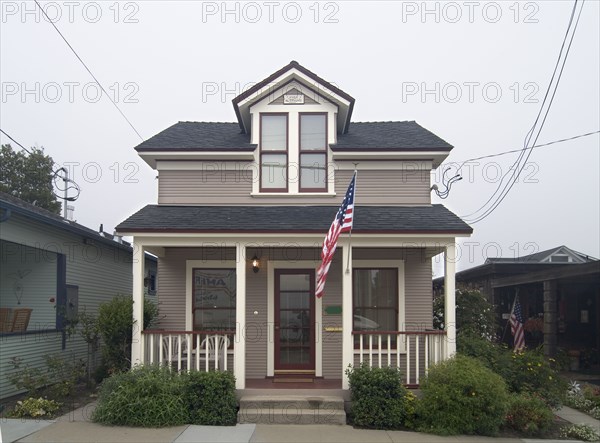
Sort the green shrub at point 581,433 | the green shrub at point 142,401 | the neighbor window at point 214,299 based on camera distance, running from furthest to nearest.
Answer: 1. the neighbor window at point 214,299
2. the green shrub at point 142,401
3. the green shrub at point 581,433

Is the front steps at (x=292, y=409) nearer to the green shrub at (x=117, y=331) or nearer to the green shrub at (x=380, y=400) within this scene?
the green shrub at (x=380, y=400)

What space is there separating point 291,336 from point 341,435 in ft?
10.7

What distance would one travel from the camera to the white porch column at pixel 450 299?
10148mm

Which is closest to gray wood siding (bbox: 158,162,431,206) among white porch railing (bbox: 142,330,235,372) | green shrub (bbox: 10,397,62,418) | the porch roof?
the porch roof

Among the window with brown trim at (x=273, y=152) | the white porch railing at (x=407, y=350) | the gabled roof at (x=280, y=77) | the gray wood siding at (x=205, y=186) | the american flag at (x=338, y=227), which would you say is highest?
the gabled roof at (x=280, y=77)

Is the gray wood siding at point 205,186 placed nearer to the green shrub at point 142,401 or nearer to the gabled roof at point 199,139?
the gabled roof at point 199,139

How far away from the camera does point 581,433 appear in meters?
8.87

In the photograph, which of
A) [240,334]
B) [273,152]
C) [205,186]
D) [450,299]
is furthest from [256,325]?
[450,299]

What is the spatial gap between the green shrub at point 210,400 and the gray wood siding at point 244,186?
406 centimetres

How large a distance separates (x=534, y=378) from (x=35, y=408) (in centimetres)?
889

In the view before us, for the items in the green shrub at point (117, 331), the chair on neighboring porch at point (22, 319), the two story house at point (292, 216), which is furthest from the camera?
the chair on neighboring porch at point (22, 319)

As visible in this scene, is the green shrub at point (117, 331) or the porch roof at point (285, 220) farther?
the green shrub at point (117, 331)

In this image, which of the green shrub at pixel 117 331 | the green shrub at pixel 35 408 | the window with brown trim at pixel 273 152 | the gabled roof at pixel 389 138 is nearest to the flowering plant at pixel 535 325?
the gabled roof at pixel 389 138

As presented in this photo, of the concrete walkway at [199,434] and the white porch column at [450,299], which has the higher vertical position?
the white porch column at [450,299]
